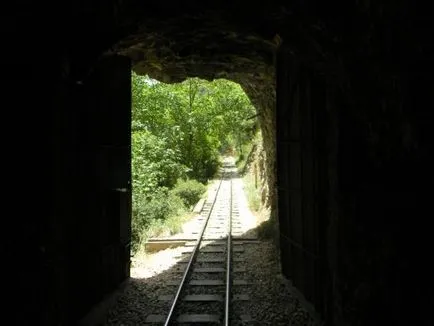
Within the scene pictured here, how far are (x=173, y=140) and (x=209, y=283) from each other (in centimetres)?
1763

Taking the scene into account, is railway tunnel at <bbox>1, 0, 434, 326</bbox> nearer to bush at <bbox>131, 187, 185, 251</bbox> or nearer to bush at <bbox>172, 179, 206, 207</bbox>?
bush at <bbox>131, 187, 185, 251</bbox>

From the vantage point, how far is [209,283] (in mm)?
8617

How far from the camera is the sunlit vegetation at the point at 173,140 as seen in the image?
53.0ft

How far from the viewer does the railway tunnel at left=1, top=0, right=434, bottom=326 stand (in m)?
3.91

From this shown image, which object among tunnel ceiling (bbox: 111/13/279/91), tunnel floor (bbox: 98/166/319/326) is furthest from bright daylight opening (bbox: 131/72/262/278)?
tunnel ceiling (bbox: 111/13/279/91)

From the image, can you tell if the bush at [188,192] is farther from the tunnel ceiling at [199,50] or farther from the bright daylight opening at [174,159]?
the tunnel ceiling at [199,50]

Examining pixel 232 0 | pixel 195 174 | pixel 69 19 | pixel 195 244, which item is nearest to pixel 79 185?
pixel 69 19

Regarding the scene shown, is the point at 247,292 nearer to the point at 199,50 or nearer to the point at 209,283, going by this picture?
Result: the point at 209,283

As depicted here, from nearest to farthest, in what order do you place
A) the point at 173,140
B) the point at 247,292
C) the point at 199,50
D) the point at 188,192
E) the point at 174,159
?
1. the point at 247,292
2. the point at 199,50
3. the point at 188,192
4. the point at 174,159
5. the point at 173,140

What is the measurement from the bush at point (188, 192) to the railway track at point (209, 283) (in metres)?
6.30

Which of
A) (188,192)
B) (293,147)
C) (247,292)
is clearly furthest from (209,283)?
(188,192)

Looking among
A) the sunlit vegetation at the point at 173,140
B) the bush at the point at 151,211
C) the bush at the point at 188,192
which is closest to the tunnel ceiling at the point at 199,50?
the sunlit vegetation at the point at 173,140

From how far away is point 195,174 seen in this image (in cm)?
2880

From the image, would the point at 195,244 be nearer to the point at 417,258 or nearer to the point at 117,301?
the point at 117,301
